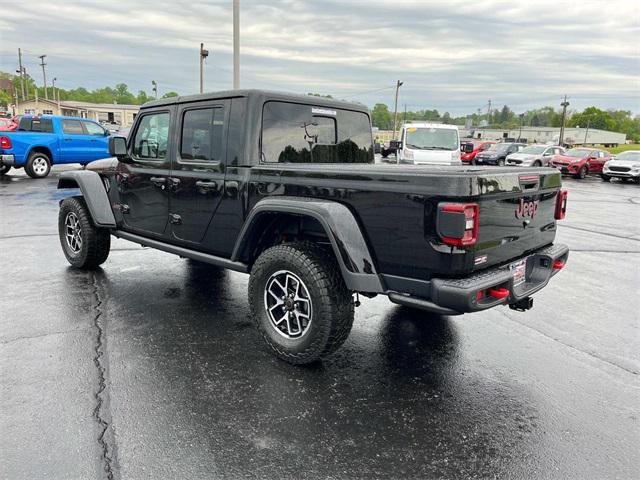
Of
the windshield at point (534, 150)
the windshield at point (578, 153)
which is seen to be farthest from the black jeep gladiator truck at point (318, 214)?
the windshield at point (534, 150)

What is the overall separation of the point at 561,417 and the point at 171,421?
238 cm

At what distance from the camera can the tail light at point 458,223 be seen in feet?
9.34

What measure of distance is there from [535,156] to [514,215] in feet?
86.0

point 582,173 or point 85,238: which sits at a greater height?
point 85,238

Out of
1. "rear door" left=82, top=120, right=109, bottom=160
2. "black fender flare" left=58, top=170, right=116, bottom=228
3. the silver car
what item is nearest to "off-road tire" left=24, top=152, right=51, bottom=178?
"rear door" left=82, top=120, right=109, bottom=160

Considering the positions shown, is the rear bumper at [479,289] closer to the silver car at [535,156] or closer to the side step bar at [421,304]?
the side step bar at [421,304]

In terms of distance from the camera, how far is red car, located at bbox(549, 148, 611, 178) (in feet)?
85.5

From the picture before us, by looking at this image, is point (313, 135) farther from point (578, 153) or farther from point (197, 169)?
point (578, 153)

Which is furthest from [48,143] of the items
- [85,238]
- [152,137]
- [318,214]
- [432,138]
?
[318,214]

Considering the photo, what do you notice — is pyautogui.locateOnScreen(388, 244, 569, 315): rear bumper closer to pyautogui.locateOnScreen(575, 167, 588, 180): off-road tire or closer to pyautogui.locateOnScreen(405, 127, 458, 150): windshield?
pyautogui.locateOnScreen(405, 127, 458, 150): windshield

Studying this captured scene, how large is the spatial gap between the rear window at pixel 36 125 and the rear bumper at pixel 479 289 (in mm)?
15882

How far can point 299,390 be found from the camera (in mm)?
3322

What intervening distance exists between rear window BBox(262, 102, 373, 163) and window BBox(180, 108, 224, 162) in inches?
16.9

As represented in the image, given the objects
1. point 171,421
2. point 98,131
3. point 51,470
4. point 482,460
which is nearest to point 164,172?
point 171,421
